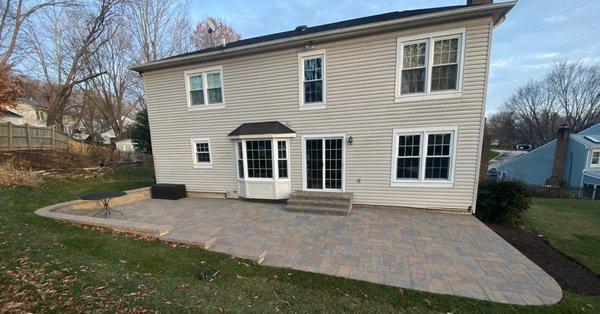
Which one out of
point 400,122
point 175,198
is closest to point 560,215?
point 400,122

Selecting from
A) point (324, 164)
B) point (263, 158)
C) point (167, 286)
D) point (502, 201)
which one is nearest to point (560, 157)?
point (502, 201)

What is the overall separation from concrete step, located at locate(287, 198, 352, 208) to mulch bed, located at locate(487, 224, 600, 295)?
404 cm

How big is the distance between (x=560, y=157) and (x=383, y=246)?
27.6m

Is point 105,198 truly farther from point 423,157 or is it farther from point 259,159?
point 423,157

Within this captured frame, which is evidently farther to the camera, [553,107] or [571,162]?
[553,107]

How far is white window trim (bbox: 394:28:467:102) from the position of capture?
21.1 ft

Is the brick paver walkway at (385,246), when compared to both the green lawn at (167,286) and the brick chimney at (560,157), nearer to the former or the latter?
the green lawn at (167,286)

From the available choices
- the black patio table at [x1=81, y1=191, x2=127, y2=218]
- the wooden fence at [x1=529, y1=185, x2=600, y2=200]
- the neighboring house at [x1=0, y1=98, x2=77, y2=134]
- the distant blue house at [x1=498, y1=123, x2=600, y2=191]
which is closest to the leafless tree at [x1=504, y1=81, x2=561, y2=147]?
the distant blue house at [x1=498, y1=123, x2=600, y2=191]

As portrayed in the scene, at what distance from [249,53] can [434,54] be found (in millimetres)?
6117

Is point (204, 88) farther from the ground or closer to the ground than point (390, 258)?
farther from the ground

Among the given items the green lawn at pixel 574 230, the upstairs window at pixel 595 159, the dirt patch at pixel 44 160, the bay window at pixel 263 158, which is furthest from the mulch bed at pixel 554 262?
the upstairs window at pixel 595 159

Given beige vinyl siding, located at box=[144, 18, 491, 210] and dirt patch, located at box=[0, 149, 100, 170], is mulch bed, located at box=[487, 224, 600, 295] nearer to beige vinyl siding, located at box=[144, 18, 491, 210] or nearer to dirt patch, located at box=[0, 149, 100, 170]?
beige vinyl siding, located at box=[144, 18, 491, 210]

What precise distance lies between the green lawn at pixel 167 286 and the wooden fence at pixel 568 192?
54.6 ft

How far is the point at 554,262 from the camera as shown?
4.46 meters
